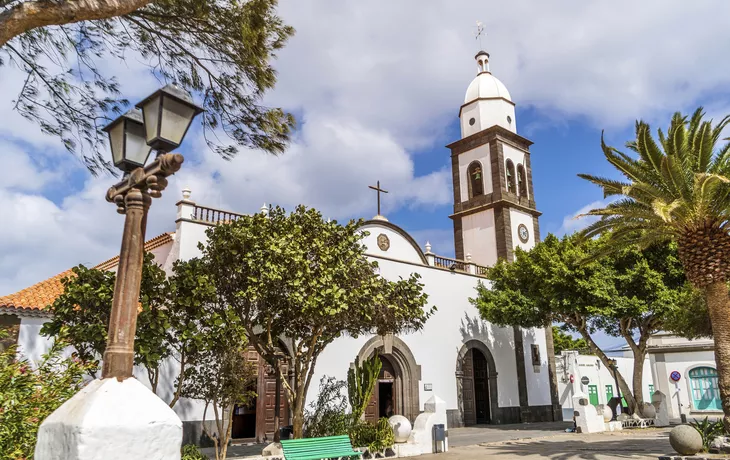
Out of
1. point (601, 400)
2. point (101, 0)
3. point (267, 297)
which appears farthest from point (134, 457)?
point (601, 400)

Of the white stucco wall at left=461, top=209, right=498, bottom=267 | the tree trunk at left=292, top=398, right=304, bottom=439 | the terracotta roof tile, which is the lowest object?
the tree trunk at left=292, top=398, right=304, bottom=439

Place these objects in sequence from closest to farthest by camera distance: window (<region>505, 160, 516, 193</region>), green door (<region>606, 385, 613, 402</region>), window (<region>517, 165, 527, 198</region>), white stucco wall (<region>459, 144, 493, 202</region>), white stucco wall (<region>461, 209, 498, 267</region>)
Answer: white stucco wall (<region>461, 209, 498, 267</region>), white stucco wall (<region>459, 144, 493, 202</region>), window (<region>505, 160, 516, 193</region>), window (<region>517, 165, 527, 198</region>), green door (<region>606, 385, 613, 402</region>)

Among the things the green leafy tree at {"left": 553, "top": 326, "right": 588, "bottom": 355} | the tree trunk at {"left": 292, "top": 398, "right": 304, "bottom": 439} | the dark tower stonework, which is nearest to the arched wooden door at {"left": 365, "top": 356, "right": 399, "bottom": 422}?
the dark tower stonework

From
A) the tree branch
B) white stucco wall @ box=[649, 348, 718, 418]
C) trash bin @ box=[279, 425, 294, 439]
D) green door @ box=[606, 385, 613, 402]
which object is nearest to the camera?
the tree branch

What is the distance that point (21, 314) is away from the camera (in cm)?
1348

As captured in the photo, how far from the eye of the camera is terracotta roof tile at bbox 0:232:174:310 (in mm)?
13681

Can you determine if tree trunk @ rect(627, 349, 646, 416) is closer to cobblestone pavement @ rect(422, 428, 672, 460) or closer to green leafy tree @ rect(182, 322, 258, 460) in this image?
cobblestone pavement @ rect(422, 428, 672, 460)

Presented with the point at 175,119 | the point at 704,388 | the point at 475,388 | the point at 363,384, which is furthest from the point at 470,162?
the point at 175,119

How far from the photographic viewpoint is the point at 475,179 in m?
28.1

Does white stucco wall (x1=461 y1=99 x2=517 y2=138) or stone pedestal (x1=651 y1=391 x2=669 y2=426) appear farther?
white stucco wall (x1=461 y1=99 x2=517 y2=138)

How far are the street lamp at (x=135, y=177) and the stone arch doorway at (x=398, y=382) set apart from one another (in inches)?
633

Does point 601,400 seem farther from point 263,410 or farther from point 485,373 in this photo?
point 263,410

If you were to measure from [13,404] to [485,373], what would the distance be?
20431mm

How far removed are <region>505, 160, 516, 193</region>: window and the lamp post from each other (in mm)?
24306
